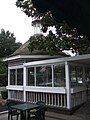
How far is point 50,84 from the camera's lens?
535 inches

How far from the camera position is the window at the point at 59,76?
12.8 m

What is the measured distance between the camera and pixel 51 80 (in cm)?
1352

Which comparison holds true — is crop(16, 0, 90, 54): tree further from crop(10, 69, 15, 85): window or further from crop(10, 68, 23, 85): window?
crop(10, 69, 15, 85): window

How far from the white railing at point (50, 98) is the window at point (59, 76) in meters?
0.66

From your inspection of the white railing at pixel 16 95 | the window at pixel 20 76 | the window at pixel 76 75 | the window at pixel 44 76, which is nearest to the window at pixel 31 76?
the window at pixel 44 76

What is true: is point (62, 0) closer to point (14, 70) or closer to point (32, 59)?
point (32, 59)

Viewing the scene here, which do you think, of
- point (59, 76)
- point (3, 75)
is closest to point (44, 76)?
point (59, 76)

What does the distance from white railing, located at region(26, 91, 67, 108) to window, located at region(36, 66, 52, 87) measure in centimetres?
68

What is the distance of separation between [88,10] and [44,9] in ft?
1.64

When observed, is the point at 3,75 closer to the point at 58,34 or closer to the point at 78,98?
the point at 78,98

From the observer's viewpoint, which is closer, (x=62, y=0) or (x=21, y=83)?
(x=62, y=0)

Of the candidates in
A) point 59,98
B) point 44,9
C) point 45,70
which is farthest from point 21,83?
point 44,9

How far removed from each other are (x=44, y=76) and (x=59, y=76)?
54.5 inches

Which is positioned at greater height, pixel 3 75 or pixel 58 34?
pixel 58 34
